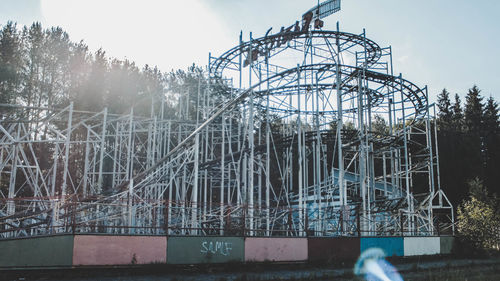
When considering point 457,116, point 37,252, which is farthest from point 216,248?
point 457,116

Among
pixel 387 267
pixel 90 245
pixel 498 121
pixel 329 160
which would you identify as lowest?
pixel 387 267

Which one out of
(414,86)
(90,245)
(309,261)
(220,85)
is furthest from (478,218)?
(90,245)

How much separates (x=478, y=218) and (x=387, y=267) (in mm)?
9357

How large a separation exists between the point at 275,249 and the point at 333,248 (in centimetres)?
227

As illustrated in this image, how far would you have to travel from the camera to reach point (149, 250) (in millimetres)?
12492

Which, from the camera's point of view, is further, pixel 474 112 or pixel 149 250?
pixel 474 112

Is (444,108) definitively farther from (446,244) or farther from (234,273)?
(234,273)

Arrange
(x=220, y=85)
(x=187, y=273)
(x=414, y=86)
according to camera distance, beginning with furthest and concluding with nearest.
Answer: (x=220, y=85) < (x=414, y=86) < (x=187, y=273)

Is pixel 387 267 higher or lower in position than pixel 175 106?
lower

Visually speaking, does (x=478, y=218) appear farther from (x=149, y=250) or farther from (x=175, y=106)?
(x=175, y=106)

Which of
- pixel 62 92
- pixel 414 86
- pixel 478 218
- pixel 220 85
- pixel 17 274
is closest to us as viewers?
pixel 17 274

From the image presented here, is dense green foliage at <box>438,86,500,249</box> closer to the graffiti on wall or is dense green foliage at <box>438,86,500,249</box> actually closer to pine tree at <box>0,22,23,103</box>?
the graffiti on wall

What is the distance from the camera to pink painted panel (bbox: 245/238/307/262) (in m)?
14.0

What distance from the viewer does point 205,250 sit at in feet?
43.6
